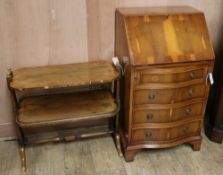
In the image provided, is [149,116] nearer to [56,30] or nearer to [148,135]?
[148,135]

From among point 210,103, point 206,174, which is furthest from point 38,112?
point 210,103

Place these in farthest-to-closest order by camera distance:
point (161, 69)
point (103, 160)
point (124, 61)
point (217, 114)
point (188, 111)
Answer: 1. point (217, 114)
2. point (103, 160)
3. point (188, 111)
4. point (124, 61)
5. point (161, 69)

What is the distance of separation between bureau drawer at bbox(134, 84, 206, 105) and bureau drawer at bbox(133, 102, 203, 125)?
2.5 inches

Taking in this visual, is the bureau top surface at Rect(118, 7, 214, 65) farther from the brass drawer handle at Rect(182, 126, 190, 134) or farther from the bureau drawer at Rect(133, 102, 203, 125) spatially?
the brass drawer handle at Rect(182, 126, 190, 134)

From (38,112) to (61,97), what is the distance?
0.75 ft

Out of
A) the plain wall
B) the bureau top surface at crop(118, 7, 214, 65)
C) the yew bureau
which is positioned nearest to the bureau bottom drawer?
the yew bureau

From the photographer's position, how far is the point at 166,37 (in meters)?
1.67

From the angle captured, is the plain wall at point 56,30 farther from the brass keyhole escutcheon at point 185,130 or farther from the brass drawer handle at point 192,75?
the brass keyhole escutcheon at point 185,130

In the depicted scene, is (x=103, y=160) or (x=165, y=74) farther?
(x=103, y=160)

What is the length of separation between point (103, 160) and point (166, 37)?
995mm

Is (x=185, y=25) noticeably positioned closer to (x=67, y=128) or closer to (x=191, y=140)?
(x=191, y=140)

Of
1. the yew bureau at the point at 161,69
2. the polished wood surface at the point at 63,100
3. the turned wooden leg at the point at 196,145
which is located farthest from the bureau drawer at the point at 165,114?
the turned wooden leg at the point at 196,145

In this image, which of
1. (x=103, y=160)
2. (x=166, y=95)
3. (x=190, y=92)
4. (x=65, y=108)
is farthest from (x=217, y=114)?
(x=65, y=108)

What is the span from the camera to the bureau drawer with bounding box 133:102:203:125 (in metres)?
1.79
